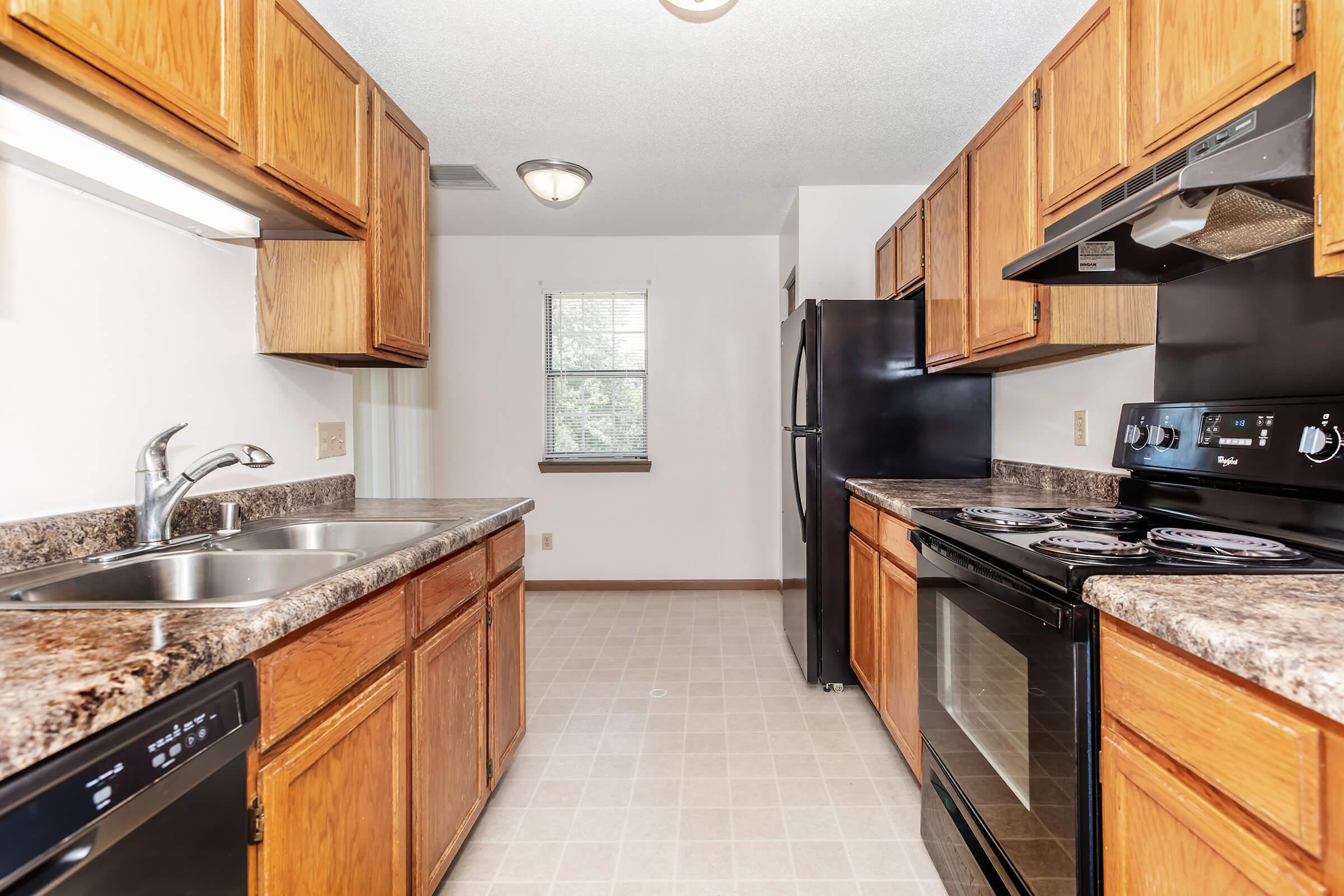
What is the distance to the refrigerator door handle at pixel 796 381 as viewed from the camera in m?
2.77

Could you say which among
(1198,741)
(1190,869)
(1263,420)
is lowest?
(1190,869)

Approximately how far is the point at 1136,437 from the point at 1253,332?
0.37 meters

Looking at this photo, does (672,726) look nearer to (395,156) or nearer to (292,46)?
(395,156)

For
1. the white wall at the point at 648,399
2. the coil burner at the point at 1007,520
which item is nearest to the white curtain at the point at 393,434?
the white wall at the point at 648,399

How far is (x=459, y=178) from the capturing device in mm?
3404

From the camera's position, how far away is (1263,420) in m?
1.36

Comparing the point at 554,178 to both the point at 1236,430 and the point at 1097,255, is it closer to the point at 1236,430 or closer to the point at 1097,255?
the point at 1097,255

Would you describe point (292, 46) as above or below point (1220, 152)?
above

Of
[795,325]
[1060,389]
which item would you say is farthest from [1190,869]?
[795,325]

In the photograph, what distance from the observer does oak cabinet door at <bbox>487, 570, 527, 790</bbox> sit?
1.84m

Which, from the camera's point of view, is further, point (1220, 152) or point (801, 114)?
point (801, 114)

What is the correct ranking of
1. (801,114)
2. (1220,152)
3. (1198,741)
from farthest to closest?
(801,114) → (1220,152) → (1198,741)

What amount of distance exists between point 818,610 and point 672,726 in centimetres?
81

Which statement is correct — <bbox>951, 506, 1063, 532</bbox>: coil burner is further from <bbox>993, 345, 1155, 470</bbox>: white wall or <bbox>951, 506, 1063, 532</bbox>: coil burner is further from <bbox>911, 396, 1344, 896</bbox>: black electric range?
<bbox>993, 345, 1155, 470</bbox>: white wall
